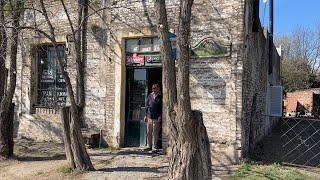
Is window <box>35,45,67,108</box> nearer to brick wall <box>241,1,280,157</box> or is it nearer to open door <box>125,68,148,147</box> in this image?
open door <box>125,68,148,147</box>

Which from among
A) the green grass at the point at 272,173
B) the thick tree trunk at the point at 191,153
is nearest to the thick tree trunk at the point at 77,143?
the thick tree trunk at the point at 191,153

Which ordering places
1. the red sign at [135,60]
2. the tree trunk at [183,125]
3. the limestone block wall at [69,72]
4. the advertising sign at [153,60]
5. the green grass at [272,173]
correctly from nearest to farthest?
1. the tree trunk at [183,125]
2. the green grass at [272,173]
3. the advertising sign at [153,60]
4. the red sign at [135,60]
5. the limestone block wall at [69,72]

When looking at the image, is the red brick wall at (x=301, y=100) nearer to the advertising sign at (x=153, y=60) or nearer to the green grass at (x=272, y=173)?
the advertising sign at (x=153, y=60)

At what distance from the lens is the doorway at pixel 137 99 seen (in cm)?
1139

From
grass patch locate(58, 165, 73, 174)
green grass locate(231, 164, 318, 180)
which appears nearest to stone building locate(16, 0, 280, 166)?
green grass locate(231, 164, 318, 180)

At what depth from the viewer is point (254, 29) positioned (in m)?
11.4

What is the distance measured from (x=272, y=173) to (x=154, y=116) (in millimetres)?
3383

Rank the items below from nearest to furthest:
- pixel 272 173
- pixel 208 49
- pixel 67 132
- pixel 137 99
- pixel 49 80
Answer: pixel 272 173 < pixel 67 132 < pixel 208 49 < pixel 137 99 < pixel 49 80

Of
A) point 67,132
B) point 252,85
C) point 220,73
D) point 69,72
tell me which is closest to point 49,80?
point 69,72

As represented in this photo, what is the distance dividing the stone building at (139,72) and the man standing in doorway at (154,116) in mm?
245

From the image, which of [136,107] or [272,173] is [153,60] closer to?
[136,107]

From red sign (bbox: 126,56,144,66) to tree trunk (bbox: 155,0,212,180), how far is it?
14.9 feet

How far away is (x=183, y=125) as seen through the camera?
6.31 metres

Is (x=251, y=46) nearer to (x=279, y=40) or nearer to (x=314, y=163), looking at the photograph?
(x=314, y=163)
